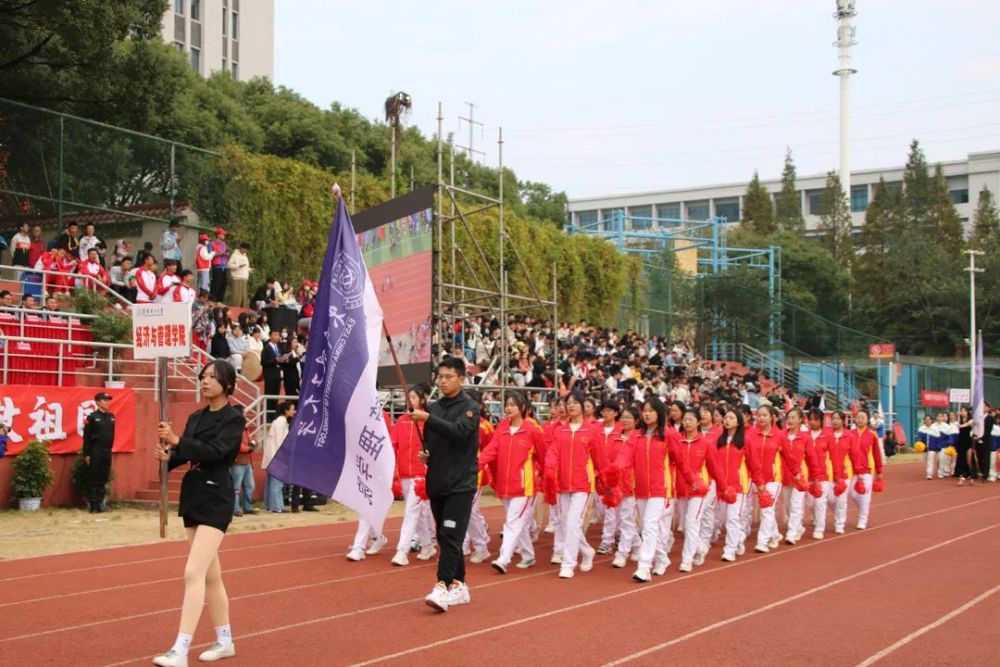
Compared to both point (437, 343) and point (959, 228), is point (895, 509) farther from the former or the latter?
point (959, 228)

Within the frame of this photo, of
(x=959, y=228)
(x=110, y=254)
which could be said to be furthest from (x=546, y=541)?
(x=959, y=228)

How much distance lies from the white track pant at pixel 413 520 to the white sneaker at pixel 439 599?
2.81 m

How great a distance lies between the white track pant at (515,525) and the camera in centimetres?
1037

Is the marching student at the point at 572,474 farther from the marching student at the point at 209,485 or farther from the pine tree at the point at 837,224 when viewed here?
the pine tree at the point at 837,224

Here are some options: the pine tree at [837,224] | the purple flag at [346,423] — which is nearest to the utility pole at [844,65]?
the pine tree at [837,224]

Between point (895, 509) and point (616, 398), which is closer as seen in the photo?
point (616, 398)

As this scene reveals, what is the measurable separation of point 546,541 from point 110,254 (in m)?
13.7

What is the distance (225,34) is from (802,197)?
1902 inches

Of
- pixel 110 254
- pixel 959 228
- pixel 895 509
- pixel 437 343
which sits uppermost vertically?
pixel 959 228

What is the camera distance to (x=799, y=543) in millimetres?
13773

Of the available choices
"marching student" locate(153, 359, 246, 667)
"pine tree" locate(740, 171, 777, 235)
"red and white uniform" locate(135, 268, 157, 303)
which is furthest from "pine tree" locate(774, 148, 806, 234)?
"marching student" locate(153, 359, 246, 667)

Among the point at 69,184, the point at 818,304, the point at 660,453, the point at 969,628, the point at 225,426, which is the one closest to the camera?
the point at 225,426

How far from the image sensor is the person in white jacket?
1627 centimetres

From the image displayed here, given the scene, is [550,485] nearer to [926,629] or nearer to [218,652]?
[926,629]
